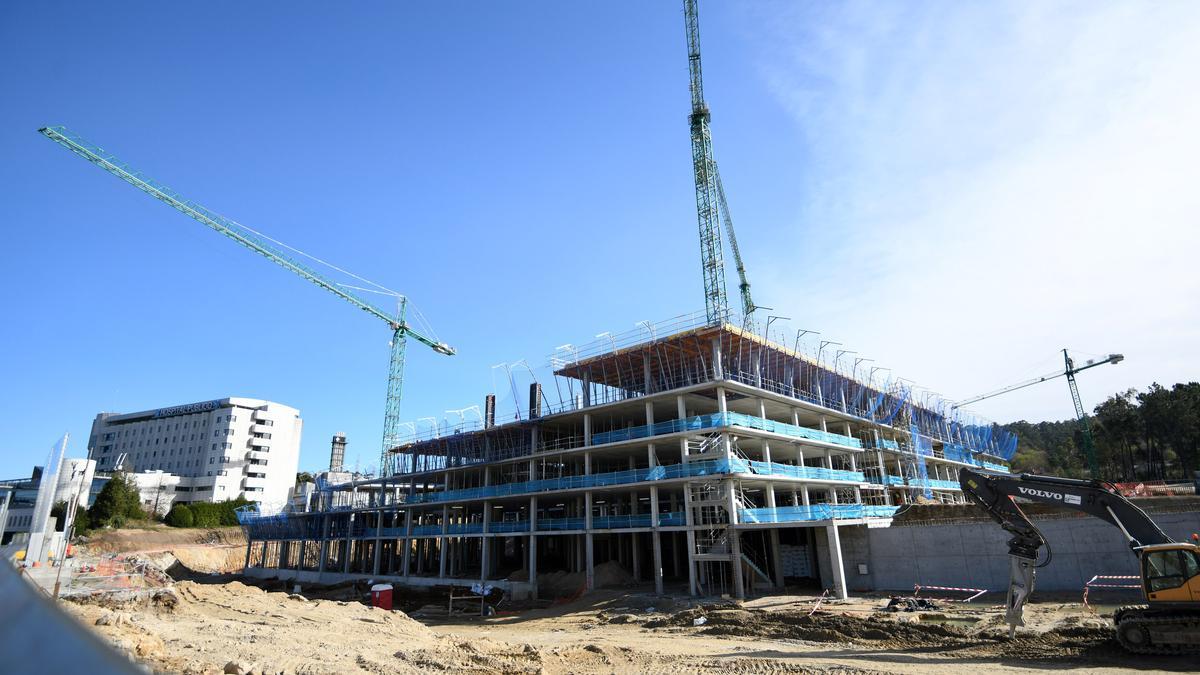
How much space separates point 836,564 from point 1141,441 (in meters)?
87.6

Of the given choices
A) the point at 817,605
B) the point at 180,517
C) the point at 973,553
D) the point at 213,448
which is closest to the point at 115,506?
the point at 180,517

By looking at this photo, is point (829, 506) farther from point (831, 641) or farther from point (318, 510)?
point (318, 510)

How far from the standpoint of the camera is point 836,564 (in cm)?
3161

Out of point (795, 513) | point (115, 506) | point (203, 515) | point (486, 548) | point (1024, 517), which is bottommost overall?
point (486, 548)

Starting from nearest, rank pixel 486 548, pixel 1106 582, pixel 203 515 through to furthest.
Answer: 1. pixel 1106 582
2. pixel 486 548
3. pixel 203 515

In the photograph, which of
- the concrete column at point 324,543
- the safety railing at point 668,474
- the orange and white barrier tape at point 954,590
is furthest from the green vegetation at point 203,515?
the orange and white barrier tape at point 954,590

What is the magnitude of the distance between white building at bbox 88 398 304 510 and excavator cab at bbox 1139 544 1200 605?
10634 cm

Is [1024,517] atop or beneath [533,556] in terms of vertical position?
atop

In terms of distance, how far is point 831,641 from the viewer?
1998cm

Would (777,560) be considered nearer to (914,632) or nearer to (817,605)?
(817,605)

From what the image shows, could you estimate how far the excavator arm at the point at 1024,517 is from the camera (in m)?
17.3

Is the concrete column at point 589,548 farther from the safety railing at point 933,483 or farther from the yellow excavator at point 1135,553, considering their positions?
the safety railing at point 933,483

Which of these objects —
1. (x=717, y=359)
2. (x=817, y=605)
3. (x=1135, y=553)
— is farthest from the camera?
(x=717, y=359)

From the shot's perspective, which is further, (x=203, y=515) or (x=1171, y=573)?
(x=203, y=515)
